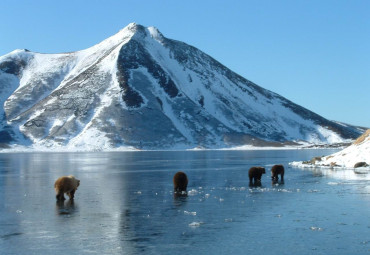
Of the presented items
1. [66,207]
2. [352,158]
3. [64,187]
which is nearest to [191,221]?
[66,207]

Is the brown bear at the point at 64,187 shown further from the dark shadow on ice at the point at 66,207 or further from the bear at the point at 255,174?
the bear at the point at 255,174

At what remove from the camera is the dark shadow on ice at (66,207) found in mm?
26031

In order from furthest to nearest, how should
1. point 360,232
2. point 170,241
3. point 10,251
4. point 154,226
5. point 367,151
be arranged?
point 367,151 → point 154,226 → point 360,232 → point 170,241 → point 10,251

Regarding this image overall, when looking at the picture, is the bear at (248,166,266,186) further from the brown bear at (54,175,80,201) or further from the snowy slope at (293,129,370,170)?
the snowy slope at (293,129,370,170)

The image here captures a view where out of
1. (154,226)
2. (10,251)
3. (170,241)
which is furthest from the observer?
(154,226)

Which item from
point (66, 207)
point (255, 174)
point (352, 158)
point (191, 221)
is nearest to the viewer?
point (191, 221)

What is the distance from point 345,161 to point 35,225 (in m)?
53.0

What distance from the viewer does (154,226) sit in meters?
21.8

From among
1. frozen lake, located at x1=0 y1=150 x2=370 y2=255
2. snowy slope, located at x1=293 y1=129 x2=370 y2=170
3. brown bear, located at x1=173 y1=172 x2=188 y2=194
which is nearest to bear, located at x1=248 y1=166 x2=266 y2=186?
frozen lake, located at x1=0 y1=150 x2=370 y2=255

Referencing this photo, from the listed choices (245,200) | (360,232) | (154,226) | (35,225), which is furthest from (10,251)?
(245,200)

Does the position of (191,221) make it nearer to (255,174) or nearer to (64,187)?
(64,187)

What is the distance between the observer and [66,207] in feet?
91.7

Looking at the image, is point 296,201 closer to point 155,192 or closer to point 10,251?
point 155,192

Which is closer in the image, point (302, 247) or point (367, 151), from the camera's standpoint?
point (302, 247)
